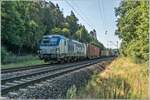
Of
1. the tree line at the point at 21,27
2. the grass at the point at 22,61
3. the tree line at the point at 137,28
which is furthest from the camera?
the tree line at the point at 21,27

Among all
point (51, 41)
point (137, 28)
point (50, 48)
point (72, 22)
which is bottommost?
point (50, 48)

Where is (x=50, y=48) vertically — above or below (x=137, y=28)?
below

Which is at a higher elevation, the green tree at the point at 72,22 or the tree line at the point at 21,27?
the green tree at the point at 72,22

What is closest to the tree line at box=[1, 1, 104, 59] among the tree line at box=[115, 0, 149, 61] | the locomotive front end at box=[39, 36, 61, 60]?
the locomotive front end at box=[39, 36, 61, 60]

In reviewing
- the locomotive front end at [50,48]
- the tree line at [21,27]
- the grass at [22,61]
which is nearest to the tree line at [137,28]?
the locomotive front end at [50,48]

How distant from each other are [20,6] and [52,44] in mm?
10359

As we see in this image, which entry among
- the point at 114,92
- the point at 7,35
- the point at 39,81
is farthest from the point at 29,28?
the point at 114,92

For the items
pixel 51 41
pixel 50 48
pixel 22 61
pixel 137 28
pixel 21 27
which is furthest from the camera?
pixel 21 27

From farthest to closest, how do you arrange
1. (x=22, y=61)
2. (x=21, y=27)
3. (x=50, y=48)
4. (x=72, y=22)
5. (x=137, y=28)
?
(x=72, y=22), (x=21, y=27), (x=22, y=61), (x=50, y=48), (x=137, y=28)

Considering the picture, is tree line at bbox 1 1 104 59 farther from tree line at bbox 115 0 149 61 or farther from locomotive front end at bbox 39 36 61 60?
tree line at bbox 115 0 149 61

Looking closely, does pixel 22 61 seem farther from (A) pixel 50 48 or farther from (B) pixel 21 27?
(B) pixel 21 27

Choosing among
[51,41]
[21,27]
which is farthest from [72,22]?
[51,41]

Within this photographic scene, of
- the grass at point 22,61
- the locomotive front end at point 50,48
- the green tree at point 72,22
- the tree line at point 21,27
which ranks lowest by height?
the grass at point 22,61

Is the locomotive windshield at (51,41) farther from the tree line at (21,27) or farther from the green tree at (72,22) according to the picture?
the green tree at (72,22)
